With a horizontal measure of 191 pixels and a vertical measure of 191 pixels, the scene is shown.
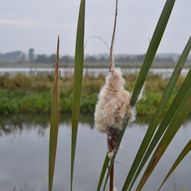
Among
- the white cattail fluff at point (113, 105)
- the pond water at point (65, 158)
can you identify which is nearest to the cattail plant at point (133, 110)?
the white cattail fluff at point (113, 105)

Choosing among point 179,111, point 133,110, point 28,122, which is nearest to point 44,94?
point 28,122

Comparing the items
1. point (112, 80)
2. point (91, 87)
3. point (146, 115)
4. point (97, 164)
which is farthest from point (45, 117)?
point (112, 80)

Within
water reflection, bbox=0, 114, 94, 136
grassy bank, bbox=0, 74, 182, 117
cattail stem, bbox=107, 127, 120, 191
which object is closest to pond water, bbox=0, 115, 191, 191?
water reflection, bbox=0, 114, 94, 136

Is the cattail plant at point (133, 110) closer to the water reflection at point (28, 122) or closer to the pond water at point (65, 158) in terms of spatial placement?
the pond water at point (65, 158)

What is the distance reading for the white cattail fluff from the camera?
74cm

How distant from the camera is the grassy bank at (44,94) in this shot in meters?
10.2

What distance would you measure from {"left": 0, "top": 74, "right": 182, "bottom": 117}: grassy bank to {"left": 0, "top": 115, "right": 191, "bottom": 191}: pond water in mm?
1256

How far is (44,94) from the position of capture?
11.7 meters

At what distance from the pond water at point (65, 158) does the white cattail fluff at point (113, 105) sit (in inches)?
126

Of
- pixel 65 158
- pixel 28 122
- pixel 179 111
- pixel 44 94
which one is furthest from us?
pixel 44 94

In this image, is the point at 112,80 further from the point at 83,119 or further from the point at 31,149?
the point at 83,119

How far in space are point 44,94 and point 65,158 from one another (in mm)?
5620

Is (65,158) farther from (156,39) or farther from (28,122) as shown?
(156,39)

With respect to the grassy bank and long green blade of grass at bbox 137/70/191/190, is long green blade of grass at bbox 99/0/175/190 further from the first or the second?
the grassy bank
